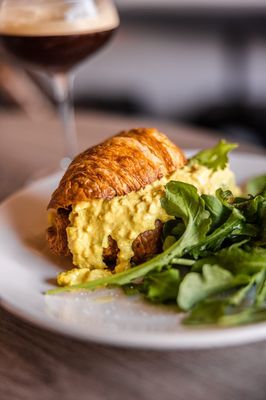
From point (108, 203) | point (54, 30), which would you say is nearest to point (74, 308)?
point (108, 203)

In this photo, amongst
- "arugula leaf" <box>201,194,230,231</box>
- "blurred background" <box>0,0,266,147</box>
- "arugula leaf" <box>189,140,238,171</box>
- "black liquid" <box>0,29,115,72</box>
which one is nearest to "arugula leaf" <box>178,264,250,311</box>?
"arugula leaf" <box>201,194,230,231</box>

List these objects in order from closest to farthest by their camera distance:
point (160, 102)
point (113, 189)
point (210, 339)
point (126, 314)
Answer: point (210, 339) → point (126, 314) → point (113, 189) → point (160, 102)

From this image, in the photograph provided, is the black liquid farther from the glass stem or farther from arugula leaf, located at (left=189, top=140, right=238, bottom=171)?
arugula leaf, located at (left=189, top=140, right=238, bottom=171)

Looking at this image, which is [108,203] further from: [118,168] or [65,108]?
[65,108]

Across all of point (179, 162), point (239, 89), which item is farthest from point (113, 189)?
point (239, 89)

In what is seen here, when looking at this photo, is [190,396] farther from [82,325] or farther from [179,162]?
[179,162]

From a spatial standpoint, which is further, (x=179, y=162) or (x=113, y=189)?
(x=179, y=162)

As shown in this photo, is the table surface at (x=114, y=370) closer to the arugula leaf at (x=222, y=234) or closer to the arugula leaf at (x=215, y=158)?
the arugula leaf at (x=222, y=234)

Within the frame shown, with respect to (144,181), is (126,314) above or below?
below
